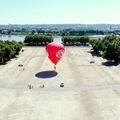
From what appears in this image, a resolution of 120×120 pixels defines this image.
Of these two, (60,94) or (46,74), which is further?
(46,74)

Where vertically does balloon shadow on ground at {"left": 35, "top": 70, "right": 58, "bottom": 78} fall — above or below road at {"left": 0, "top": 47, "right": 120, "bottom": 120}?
below

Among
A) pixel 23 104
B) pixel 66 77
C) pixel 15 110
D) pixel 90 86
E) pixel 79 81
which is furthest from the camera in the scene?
pixel 66 77

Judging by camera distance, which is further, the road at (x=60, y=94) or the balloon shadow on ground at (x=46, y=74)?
the balloon shadow on ground at (x=46, y=74)

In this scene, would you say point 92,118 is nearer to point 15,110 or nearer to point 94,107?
point 94,107

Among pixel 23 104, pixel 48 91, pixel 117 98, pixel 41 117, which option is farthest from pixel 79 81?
pixel 41 117

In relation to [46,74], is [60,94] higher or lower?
higher

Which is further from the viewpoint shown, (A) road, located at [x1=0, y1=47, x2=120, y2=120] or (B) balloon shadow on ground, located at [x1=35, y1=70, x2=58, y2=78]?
(B) balloon shadow on ground, located at [x1=35, y1=70, x2=58, y2=78]

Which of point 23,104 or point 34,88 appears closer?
point 23,104

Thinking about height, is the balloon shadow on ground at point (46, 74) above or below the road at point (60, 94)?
below
